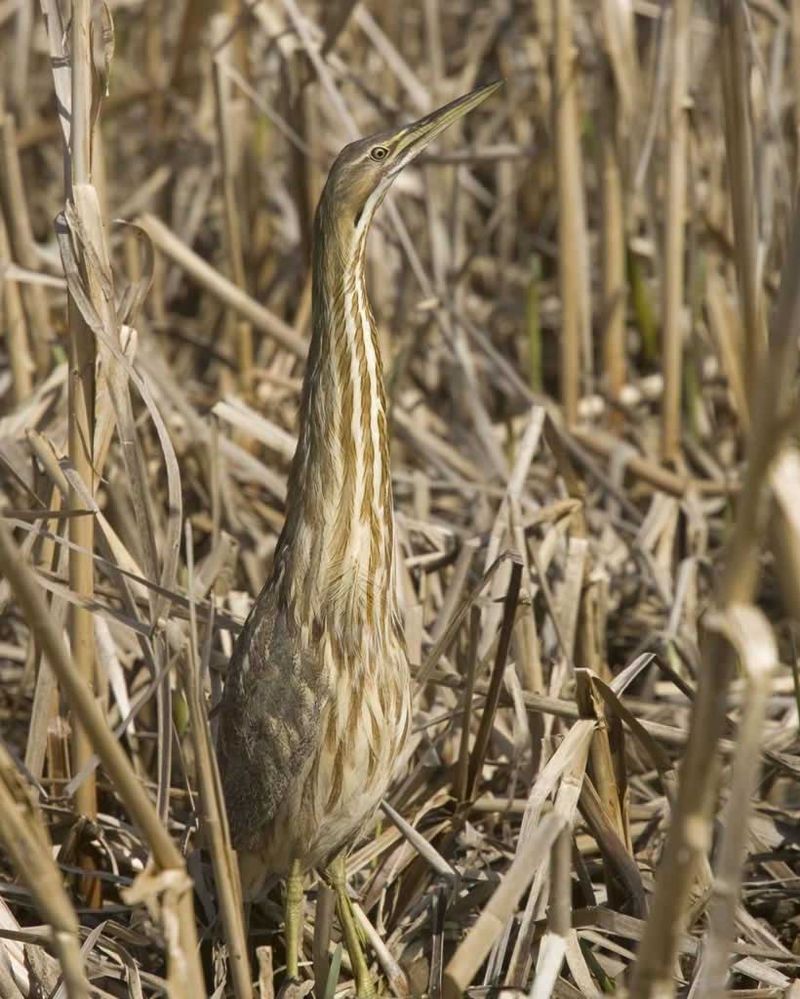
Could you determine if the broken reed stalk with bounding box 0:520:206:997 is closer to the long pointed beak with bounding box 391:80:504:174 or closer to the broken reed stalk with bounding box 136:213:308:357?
the long pointed beak with bounding box 391:80:504:174

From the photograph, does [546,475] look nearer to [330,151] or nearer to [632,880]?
[330,151]

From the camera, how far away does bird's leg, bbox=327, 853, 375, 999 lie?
2258 mm

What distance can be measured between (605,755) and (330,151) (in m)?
2.36

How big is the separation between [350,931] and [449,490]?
4.53 feet

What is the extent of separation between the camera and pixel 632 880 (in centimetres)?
217

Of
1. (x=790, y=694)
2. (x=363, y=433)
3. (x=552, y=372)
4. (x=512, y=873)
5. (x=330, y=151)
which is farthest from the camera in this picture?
(x=552, y=372)

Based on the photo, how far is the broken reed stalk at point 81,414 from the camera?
6.45 ft

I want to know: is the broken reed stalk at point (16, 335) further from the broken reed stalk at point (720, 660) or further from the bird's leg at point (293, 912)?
the broken reed stalk at point (720, 660)

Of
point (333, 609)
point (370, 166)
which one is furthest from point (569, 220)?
point (333, 609)

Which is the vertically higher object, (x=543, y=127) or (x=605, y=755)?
(x=543, y=127)

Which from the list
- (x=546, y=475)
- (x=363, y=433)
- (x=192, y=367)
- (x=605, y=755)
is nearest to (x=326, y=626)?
(x=363, y=433)

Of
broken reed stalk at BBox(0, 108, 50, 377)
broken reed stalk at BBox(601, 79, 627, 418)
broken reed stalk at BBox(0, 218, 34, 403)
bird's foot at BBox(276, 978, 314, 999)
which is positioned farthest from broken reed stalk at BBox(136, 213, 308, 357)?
bird's foot at BBox(276, 978, 314, 999)

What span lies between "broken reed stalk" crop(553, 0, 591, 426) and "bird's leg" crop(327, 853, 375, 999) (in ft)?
A: 5.39

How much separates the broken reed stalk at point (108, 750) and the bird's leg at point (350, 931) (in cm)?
69
